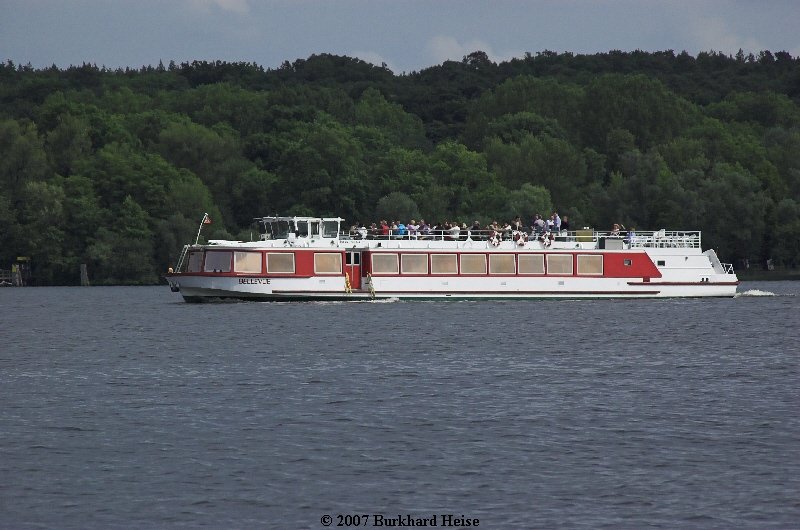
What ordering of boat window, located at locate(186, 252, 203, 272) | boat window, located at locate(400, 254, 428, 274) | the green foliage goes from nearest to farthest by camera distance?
1. boat window, located at locate(186, 252, 203, 272)
2. boat window, located at locate(400, 254, 428, 274)
3. the green foliage

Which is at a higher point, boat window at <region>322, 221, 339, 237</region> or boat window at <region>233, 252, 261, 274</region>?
boat window at <region>322, 221, 339, 237</region>

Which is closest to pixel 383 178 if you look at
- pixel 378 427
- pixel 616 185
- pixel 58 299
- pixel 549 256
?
pixel 616 185

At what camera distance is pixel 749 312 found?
7456 cm

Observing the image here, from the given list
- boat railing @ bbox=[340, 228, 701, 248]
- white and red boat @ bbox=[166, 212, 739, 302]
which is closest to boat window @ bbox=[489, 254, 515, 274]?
white and red boat @ bbox=[166, 212, 739, 302]

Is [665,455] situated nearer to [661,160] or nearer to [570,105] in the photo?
[661,160]

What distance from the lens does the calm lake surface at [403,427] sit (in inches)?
967

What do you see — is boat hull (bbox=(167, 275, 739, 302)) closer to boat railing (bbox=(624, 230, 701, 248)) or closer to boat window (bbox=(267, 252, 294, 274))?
boat window (bbox=(267, 252, 294, 274))

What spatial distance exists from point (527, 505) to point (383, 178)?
120 m

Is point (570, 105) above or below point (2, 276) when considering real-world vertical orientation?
above

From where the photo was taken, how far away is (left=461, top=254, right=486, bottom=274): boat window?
256 feet

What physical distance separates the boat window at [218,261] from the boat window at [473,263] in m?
12.9

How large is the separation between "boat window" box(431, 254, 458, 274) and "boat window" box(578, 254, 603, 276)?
7296 millimetres

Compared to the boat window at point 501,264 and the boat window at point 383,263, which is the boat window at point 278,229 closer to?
the boat window at point 383,263

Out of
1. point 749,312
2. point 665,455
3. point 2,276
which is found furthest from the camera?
point 2,276
